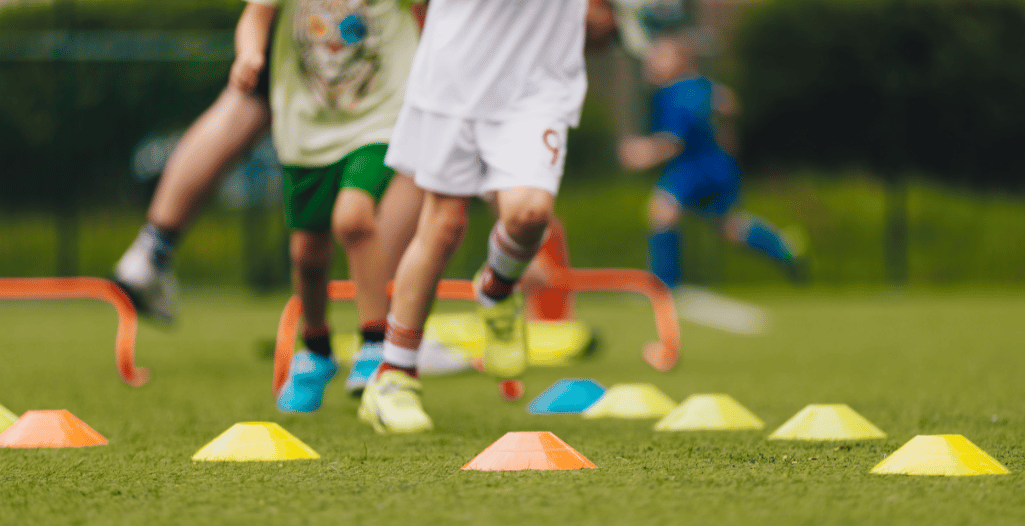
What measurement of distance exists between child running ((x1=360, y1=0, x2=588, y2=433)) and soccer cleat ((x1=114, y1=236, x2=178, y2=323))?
1158 millimetres

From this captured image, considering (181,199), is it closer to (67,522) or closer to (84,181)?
(67,522)

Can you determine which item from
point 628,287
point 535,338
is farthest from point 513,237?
point 628,287

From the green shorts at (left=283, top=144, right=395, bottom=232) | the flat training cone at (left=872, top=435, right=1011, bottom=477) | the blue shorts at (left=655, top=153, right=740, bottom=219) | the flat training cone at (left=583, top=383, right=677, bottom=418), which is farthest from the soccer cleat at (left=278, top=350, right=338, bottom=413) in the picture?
the blue shorts at (left=655, top=153, right=740, bottom=219)

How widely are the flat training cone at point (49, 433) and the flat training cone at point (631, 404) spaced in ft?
3.72

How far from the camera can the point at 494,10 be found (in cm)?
281

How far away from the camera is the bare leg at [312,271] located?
11.0 feet

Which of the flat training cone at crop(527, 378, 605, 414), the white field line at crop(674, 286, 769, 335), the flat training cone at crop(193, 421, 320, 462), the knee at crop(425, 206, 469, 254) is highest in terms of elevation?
the knee at crop(425, 206, 469, 254)

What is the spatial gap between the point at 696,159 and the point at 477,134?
4.44 metres

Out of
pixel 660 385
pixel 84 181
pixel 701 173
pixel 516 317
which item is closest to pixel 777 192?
pixel 701 173

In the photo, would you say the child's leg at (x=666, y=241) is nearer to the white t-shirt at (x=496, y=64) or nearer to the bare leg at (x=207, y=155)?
the bare leg at (x=207, y=155)

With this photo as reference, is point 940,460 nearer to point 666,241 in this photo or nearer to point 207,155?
point 207,155

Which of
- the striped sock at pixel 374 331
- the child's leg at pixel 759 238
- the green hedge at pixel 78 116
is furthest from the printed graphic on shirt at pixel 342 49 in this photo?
Result: the green hedge at pixel 78 116

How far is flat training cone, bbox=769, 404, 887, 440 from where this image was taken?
2428mm

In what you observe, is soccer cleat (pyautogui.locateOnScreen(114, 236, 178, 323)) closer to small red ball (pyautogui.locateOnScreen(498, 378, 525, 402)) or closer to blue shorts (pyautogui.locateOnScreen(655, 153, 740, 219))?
small red ball (pyautogui.locateOnScreen(498, 378, 525, 402))
